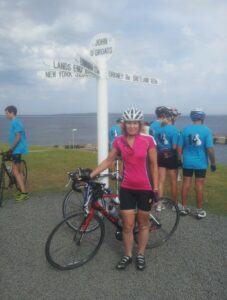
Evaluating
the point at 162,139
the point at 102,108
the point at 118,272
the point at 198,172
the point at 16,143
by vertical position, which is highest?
the point at 102,108

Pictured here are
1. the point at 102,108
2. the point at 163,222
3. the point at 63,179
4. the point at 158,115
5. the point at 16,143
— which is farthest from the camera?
the point at 63,179

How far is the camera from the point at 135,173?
13.7 ft

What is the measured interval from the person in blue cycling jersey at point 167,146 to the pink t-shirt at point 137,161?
2234mm

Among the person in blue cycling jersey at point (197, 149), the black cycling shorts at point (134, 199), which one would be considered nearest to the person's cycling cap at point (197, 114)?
the person in blue cycling jersey at point (197, 149)

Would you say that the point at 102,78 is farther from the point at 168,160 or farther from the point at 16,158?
the point at 16,158

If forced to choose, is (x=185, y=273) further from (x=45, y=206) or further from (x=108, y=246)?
(x=45, y=206)

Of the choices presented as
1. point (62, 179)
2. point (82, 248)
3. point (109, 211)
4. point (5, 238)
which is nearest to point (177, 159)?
point (109, 211)

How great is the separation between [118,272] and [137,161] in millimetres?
1432

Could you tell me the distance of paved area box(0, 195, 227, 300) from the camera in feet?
12.3

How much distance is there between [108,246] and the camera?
196 inches

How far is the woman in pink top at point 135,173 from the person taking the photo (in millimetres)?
4102

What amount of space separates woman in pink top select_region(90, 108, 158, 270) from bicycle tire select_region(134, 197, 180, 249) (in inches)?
28.6

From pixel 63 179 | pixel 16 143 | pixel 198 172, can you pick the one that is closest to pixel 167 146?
pixel 198 172

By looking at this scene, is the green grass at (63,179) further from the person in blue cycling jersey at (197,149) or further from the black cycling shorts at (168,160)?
the black cycling shorts at (168,160)
